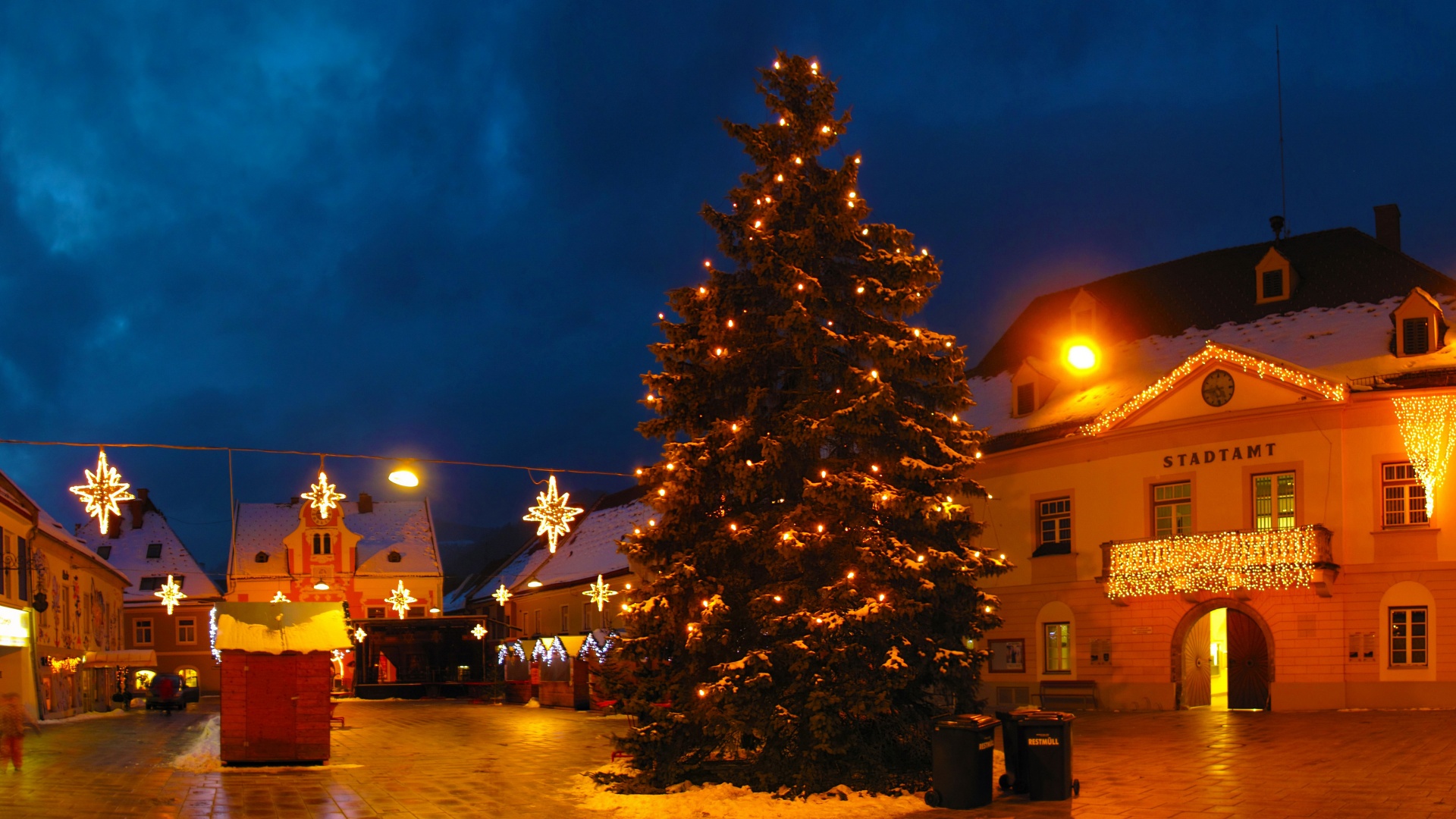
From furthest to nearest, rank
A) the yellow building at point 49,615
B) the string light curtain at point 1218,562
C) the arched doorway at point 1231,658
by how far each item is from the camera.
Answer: the yellow building at point 49,615
the arched doorway at point 1231,658
the string light curtain at point 1218,562

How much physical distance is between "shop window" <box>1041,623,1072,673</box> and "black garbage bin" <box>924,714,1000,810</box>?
1783 cm

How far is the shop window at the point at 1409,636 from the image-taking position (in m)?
25.9

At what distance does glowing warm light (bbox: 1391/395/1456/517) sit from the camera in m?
25.8

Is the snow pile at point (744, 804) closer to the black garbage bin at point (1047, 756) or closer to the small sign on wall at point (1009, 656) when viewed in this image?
the black garbage bin at point (1047, 756)

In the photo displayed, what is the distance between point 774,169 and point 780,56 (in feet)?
5.94

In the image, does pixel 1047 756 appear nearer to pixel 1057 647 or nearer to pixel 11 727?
pixel 11 727

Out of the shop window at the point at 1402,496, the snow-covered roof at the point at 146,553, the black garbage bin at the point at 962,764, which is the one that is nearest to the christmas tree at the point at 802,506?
the black garbage bin at the point at 962,764

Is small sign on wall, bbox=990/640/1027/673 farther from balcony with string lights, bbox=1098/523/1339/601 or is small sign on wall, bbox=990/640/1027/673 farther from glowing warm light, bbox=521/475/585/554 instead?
glowing warm light, bbox=521/475/585/554

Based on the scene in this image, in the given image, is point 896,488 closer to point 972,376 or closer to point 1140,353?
point 1140,353

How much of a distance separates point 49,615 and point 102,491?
90.5 ft

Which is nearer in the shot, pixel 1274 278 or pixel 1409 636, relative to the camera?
pixel 1409 636

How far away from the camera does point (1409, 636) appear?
26031mm

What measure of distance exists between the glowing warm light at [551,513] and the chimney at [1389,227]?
2324cm

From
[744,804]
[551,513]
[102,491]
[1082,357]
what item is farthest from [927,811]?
[1082,357]
